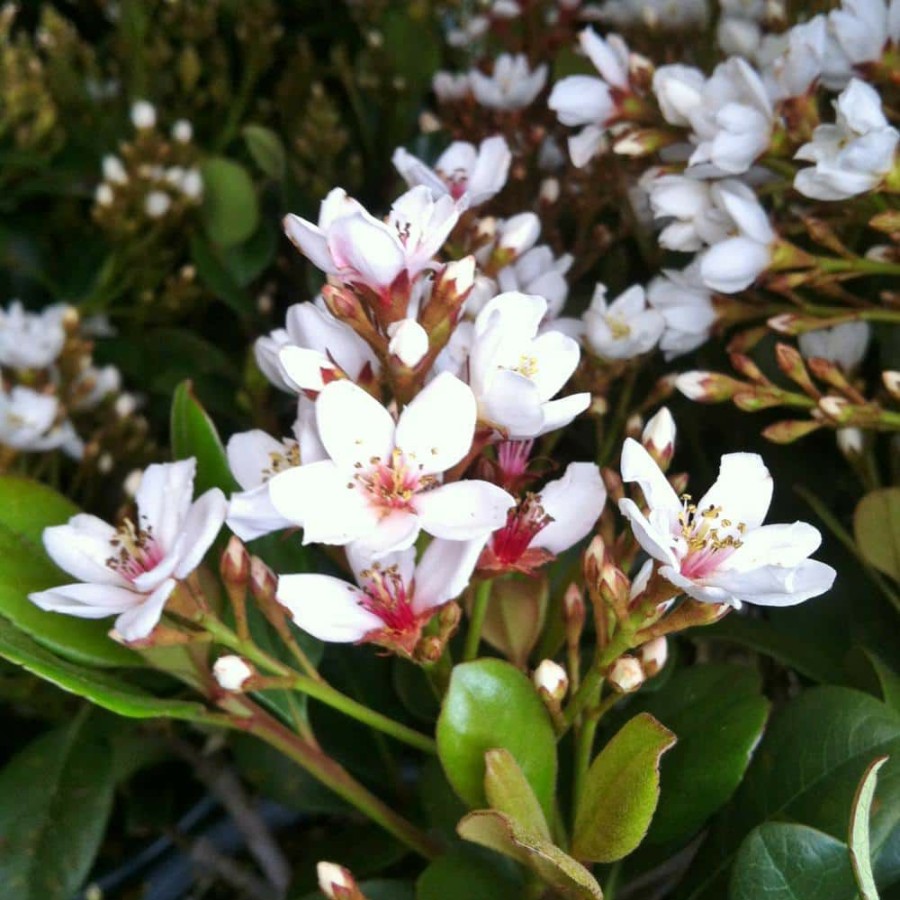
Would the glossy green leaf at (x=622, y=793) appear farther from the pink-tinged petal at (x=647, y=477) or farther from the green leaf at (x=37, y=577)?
the green leaf at (x=37, y=577)

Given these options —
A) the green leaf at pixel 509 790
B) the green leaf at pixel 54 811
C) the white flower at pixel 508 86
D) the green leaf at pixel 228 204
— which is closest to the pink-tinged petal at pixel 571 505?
the green leaf at pixel 509 790

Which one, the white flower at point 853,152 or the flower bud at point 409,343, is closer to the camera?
the flower bud at point 409,343

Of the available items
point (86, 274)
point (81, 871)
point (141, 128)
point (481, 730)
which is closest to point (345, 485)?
point (481, 730)

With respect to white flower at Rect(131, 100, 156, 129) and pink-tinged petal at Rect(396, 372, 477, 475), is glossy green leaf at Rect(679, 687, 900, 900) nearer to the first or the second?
pink-tinged petal at Rect(396, 372, 477, 475)

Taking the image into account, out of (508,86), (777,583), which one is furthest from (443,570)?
(508,86)

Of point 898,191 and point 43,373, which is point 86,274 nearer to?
point 43,373

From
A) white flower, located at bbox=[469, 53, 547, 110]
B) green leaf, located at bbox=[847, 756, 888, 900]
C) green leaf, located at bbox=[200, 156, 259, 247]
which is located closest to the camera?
green leaf, located at bbox=[847, 756, 888, 900]

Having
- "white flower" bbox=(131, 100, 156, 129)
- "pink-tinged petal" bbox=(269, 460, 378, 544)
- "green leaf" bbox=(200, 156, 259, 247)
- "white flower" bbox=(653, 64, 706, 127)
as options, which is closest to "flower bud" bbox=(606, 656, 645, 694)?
"pink-tinged petal" bbox=(269, 460, 378, 544)
